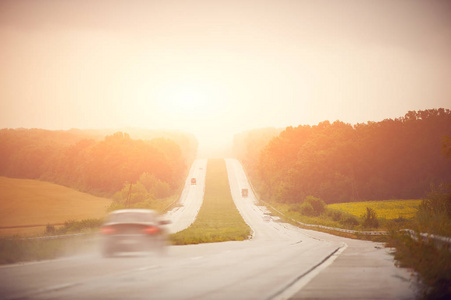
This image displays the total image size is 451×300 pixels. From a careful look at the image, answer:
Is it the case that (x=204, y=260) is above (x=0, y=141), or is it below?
below

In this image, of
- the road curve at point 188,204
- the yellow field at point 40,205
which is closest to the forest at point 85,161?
the road curve at point 188,204

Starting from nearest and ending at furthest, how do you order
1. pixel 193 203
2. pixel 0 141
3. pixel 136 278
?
pixel 136 278 < pixel 0 141 < pixel 193 203

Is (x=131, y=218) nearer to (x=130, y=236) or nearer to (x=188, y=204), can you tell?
(x=130, y=236)

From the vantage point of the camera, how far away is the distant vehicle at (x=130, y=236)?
14766mm

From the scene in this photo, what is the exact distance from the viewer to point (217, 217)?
250 feet

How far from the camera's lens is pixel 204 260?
13773 millimetres

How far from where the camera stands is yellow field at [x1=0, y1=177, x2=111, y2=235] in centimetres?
5584

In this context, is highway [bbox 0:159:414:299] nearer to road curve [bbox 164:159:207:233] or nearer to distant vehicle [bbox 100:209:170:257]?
distant vehicle [bbox 100:209:170:257]

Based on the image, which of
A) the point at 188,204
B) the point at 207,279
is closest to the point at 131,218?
the point at 207,279

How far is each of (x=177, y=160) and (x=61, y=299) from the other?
13095 cm

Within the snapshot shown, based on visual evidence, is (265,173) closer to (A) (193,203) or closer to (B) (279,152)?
(B) (279,152)

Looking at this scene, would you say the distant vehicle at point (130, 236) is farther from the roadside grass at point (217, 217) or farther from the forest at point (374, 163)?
the forest at point (374, 163)

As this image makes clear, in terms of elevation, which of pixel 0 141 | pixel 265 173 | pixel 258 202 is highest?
pixel 0 141

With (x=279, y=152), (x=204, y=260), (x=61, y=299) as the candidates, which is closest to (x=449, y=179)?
(x=279, y=152)
